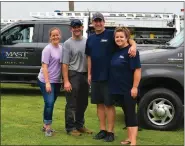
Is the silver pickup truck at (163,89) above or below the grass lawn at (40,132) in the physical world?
above

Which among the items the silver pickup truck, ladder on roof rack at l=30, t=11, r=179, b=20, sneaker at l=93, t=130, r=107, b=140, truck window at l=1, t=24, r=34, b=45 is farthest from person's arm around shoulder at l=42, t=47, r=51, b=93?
ladder on roof rack at l=30, t=11, r=179, b=20

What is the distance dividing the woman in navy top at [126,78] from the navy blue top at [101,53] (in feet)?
0.59

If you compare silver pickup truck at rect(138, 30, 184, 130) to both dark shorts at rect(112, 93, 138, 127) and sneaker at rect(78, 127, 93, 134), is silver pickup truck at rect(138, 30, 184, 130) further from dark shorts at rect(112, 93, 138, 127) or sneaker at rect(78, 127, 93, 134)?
dark shorts at rect(112, 93, 138, 127)

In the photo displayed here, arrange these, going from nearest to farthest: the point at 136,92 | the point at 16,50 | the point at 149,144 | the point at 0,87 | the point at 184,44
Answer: the point at 136,92 → the point at 149,144 → the point at 184,44 → the point at 16,50 → the point at 0,87

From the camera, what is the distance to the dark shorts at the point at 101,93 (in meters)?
5.67

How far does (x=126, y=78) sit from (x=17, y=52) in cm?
574

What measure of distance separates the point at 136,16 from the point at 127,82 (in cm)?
738

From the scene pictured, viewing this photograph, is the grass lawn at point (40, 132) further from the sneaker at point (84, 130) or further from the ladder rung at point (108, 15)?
the ladder rung at point (108, 15)

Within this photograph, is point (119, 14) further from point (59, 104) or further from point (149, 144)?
point (149, 144)

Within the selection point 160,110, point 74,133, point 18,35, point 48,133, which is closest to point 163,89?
point 160,110

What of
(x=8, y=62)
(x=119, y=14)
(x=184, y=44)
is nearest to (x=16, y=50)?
(x=8, y=62)

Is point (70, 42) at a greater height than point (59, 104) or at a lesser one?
greater

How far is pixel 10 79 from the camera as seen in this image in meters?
10.8

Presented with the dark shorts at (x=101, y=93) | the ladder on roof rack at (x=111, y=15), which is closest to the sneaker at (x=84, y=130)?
the dark shorts at (x=101, y=93)
